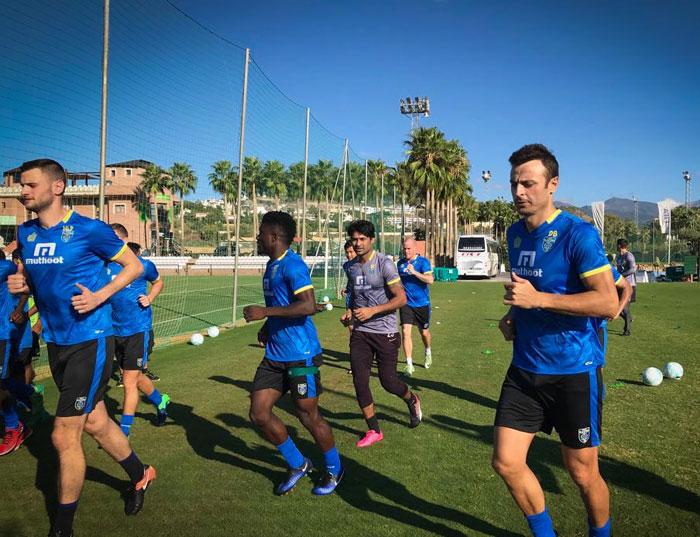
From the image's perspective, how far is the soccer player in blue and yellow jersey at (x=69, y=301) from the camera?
3646 mm

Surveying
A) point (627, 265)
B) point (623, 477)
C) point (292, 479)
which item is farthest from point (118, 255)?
point (627, 265)

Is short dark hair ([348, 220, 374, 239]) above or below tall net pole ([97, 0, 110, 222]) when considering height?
below

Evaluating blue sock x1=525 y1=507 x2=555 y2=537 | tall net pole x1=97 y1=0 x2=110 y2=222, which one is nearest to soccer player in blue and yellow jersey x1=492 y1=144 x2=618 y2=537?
blue sock x1=525 y1=507 x2=555 y2=537

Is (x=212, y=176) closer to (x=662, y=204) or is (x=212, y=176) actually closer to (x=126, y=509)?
(x=126, y=509)

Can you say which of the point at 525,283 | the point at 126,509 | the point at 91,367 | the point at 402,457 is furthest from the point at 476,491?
the point at 91,367

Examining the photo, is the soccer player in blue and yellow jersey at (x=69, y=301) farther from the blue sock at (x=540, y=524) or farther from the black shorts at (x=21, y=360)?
the blue sock at (x=540, y=524)

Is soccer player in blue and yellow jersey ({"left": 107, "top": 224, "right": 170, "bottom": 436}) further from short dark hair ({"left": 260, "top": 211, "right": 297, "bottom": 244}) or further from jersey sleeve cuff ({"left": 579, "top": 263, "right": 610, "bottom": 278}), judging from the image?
jersey sleeve cuff ({"left": 579, "top": 263, "right": 610, "bottom": 278})

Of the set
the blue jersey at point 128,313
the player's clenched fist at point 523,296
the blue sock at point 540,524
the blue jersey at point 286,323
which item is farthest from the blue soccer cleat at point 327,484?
the blue jersey at point 128,313

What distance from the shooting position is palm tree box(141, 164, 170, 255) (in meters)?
10.5

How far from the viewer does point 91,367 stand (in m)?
3.79

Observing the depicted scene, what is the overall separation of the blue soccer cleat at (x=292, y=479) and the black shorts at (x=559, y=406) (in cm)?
209

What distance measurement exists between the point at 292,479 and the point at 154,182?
8.12 metres

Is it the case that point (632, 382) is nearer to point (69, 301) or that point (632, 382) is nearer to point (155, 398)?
point (155, 398)

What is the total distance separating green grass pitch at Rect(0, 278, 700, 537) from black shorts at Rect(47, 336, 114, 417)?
966 millimetres
